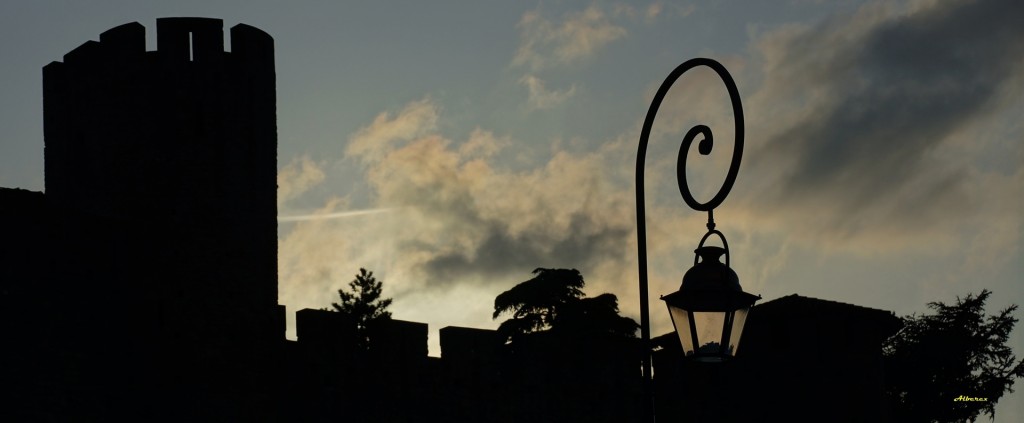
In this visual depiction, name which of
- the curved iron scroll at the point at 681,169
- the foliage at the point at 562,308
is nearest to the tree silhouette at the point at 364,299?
the foliage at the point at 562,308

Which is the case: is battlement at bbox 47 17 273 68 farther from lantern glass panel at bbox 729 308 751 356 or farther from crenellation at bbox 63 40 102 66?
lantern glass panel at bbox 729 308 751 356

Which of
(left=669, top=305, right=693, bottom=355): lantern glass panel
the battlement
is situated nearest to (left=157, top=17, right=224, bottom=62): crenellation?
the battlement

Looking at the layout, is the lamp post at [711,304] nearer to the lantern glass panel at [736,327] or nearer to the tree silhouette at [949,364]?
the lantern glass panel at [736,327]

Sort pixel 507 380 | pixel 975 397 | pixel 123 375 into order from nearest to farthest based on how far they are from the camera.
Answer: pixel 123 375, pixel 507 380, pixel 975 397

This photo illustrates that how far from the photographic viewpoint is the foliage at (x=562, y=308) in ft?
124

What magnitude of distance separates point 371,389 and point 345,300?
30028 mm

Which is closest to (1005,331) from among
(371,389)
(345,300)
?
(345,300)

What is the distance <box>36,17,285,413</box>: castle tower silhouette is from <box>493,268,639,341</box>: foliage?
59.5 ft

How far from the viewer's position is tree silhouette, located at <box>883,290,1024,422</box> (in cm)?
4194

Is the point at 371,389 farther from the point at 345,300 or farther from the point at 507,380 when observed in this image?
the point at 345,300

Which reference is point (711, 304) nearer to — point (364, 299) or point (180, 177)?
point (180, 177)

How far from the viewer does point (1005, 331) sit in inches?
1730

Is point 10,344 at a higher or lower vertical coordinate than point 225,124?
lower

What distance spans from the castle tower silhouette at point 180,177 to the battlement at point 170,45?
0.01 m
